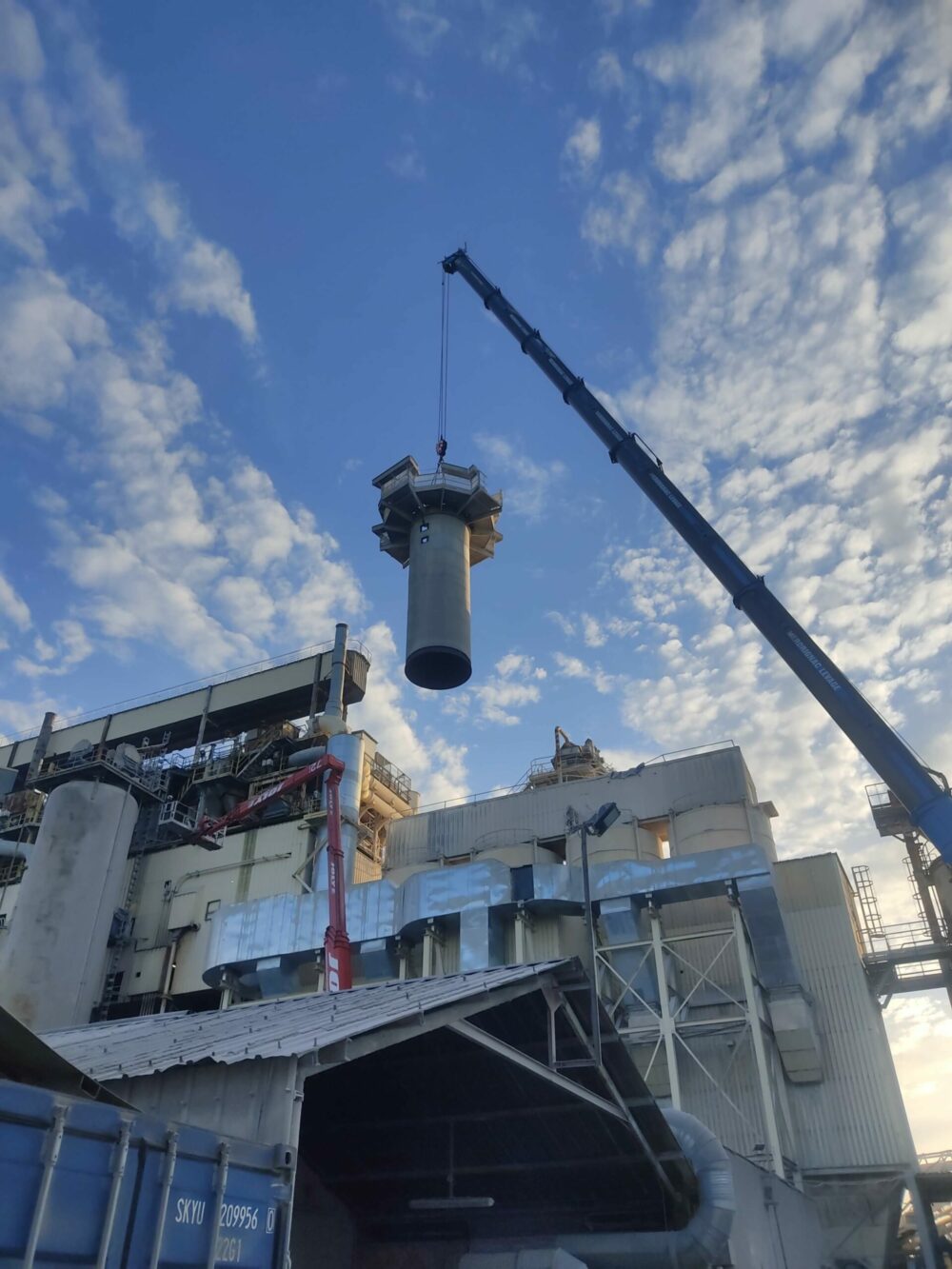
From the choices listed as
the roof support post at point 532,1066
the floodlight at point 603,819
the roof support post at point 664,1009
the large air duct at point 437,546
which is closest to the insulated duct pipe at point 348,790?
the large air duct at point 437,546

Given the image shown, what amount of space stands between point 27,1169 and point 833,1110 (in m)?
29.0

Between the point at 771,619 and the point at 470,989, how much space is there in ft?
59.7

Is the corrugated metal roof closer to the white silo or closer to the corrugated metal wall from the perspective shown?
the corrugated metal wall

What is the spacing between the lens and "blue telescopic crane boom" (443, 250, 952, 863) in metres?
23.4

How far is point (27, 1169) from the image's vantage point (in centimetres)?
660

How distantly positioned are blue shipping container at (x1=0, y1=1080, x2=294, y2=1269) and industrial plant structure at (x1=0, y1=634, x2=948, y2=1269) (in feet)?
0.89

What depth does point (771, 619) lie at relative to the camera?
27.3m

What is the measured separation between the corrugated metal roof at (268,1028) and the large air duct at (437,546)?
22243 mm

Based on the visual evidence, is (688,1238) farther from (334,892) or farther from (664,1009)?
(334,892)

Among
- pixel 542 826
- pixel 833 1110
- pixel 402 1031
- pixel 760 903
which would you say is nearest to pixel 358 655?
pixel 542 826

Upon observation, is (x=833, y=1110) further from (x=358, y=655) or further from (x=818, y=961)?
(x=358, y=655)

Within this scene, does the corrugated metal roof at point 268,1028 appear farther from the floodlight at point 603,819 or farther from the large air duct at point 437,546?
the large air duct at point 437,546

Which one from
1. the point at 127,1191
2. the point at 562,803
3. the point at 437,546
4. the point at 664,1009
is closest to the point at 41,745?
the point at 437,546

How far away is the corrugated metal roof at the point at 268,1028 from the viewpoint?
10.0 metres
